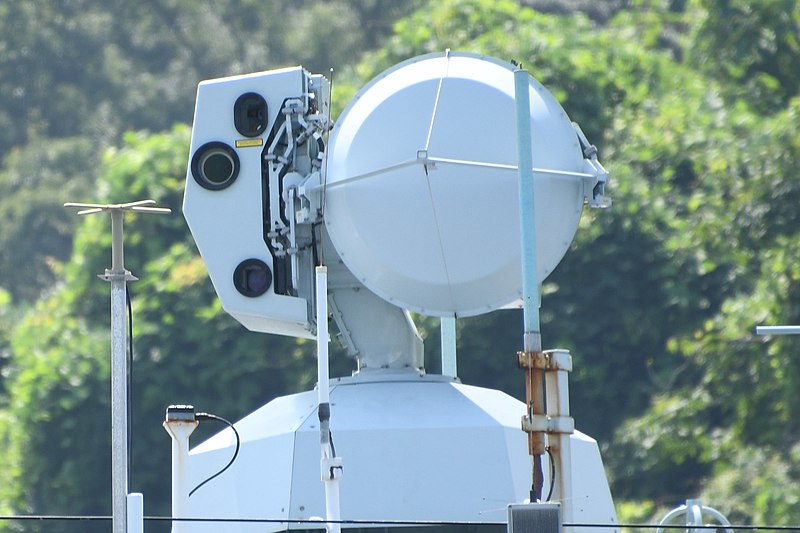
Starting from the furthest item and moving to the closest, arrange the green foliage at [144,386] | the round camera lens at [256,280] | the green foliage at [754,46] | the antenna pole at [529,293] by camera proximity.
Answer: the green foliage at [754,46]
the green foliage at [144,386]
the round camera lens at [256,280]
the antenna pole at [529,293]

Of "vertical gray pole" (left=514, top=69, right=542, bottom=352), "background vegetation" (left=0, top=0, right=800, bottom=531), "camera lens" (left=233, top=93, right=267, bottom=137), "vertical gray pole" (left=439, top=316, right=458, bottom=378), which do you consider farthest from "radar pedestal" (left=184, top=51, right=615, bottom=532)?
"background vegetation" (left=0, top=0, right=800, bottom=531)

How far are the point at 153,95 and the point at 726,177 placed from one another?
29.2m

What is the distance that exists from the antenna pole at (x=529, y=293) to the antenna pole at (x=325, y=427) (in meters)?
1.13

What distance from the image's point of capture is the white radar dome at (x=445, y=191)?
12273mm

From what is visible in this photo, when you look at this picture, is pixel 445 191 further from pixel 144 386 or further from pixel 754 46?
pixel 754 46

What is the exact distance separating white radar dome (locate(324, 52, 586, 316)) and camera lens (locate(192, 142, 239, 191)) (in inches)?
27.2

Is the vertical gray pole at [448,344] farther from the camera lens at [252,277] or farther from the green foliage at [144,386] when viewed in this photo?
the green foliage at [144,386]

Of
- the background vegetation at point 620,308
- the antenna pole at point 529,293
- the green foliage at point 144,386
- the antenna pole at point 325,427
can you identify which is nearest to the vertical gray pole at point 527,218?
the antenna pole at point 529,293

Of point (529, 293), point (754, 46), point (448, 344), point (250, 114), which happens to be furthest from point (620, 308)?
point (529, 293)

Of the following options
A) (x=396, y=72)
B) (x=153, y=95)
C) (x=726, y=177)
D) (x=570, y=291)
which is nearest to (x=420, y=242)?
(x=396, y=72)

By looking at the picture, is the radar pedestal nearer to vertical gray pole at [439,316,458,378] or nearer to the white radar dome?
the white radar dome

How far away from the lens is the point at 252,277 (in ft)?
42.2

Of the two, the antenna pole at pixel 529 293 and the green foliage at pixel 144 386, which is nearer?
the antenna pole at pixel 529 293

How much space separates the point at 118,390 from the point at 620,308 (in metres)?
19.5
